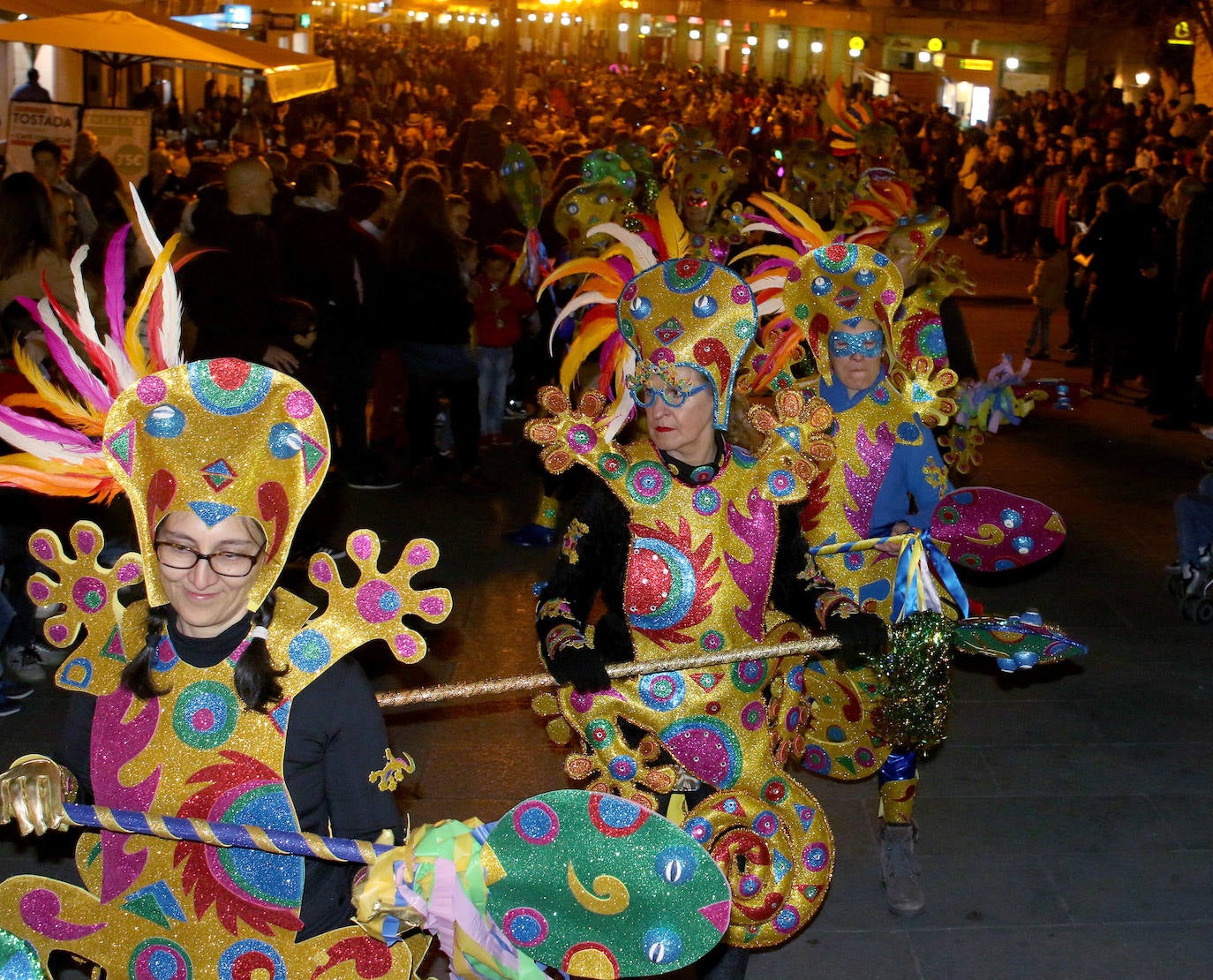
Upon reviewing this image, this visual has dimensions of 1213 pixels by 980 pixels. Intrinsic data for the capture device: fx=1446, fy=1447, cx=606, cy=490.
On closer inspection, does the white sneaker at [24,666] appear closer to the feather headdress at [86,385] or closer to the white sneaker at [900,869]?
the feather headdress at [86,385]

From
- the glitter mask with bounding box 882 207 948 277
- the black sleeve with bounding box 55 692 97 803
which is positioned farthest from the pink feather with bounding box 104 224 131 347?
the glitter mask with bounding box 882 207 948 277

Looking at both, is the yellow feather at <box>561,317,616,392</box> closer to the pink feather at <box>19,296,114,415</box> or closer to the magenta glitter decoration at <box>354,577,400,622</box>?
the pink feather at <box>19,296,114,415</box>

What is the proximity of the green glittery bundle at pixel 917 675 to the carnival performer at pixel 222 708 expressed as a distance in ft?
4.78

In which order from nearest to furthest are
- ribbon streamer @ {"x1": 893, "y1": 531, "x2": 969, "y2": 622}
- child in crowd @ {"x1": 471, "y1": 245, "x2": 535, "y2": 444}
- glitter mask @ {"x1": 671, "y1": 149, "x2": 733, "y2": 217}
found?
1. ribbon streamer @ {"x1": 893, "y1": 531, "x2": 969, "y2": 622}
2. glitter mask @ {"x1": 671, "y1": 149, "x2": 733, "y2": 217}
3. child in crowd @ {"x1": 471, "y1": 245, "x2": 535, "y2": 444}

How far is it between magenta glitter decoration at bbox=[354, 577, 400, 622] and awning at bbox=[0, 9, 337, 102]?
9.34 m

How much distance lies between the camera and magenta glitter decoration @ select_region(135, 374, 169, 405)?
279cm

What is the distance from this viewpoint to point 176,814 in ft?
9.37

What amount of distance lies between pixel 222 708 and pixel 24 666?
3817mm

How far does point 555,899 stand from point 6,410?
1.61 metres

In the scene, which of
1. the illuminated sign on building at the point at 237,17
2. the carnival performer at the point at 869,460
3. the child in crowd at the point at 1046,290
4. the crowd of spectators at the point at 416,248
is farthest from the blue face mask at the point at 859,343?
the illuminated sign on building at the point at 237,17

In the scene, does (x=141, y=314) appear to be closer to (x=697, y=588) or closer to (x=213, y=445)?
(x=213, y=445)

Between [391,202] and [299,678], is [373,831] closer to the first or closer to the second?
[299,678]

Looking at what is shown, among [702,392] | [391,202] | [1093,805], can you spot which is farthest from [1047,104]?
[702,392]

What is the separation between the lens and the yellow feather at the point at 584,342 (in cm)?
518
